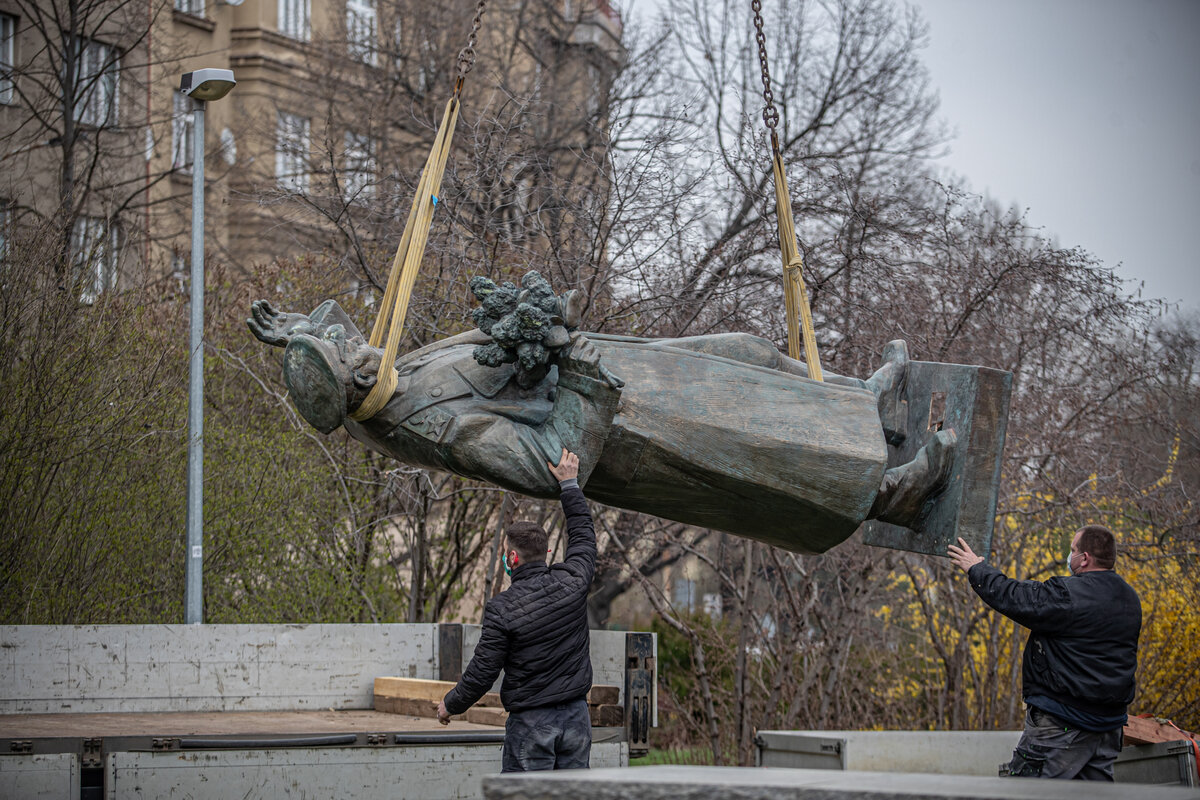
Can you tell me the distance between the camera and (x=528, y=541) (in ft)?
17.7

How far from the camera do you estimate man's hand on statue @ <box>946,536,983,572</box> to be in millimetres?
5398

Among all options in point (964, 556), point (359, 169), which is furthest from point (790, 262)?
point (359, 169)

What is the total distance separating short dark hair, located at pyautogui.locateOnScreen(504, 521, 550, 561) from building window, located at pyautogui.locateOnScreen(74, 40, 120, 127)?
1164cm

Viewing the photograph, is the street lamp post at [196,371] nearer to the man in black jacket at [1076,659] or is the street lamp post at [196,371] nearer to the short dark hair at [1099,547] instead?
the man in black jacket at [1076,659]

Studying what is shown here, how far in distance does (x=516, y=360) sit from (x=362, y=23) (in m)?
17.2

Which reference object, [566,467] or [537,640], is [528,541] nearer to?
[537,640]

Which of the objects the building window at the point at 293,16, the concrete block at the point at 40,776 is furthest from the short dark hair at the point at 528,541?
the building window at the point at 293,16

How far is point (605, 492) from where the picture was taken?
17.7 ft

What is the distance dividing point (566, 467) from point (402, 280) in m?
0.95

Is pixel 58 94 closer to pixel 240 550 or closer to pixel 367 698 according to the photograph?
pixel 240 550

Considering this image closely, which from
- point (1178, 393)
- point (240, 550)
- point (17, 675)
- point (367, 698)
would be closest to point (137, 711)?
point (17, 675)

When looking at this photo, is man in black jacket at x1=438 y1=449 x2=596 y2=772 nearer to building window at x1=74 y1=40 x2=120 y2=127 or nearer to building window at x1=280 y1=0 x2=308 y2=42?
building window at x1=74 y1=40 x2=120 y2=127

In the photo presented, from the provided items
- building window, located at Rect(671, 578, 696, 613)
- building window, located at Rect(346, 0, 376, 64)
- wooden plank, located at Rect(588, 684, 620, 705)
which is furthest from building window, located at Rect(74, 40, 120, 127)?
wooden plank, located at Rect(588, 684, 620, 705)

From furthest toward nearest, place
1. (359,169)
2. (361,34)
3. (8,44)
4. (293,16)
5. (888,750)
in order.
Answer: (293,16), (361,34), (8,44), (359,169), (888,750)
